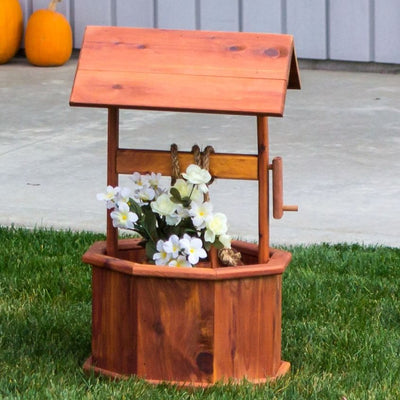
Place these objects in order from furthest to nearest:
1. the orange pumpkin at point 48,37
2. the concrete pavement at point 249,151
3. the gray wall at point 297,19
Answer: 1. the orange pumpkin at point 48,37
2. the gray wall at point 297,19
3. the concrete pavement at point 249,151

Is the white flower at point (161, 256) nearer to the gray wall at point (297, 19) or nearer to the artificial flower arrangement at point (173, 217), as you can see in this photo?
the artificial flower arrangement at point (173, 217)

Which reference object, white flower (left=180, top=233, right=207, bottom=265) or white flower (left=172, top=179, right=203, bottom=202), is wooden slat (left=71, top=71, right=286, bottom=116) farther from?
white flower (left=180, top=233, right=207, bottom=265)

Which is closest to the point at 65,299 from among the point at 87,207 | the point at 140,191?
the point at 140,191

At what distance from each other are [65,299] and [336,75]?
6.01 meters

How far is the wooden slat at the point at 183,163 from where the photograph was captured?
3635 millimetres

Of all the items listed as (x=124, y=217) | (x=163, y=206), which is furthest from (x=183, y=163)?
(x=124, y=217)

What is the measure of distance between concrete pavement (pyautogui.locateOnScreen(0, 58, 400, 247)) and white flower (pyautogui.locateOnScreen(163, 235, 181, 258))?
192 cm

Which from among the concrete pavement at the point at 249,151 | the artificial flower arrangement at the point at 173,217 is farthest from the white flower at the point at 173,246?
the concrete pavement at the point at 249,151

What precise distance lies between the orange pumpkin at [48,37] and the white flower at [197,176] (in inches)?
279

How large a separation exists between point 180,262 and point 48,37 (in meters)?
7.11

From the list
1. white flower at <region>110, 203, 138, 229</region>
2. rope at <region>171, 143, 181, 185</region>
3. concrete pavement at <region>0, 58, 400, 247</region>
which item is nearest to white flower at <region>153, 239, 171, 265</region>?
white flower at <region>110, 203, 138, 229</region>

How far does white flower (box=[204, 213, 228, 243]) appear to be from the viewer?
11.8 ft

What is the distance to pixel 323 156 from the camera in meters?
7.22

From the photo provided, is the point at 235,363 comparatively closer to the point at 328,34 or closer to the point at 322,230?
the point at 322,230
